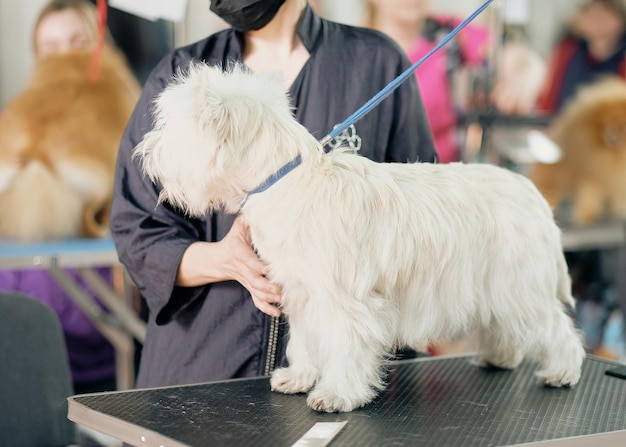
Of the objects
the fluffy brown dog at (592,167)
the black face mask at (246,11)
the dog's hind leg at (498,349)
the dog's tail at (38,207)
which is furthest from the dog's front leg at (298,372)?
the fluffy brown dog at (592,167)

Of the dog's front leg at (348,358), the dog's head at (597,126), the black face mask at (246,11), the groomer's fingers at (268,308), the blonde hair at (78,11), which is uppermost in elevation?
the blonde hair at (78,11)

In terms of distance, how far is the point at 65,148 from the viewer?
3.33 meters

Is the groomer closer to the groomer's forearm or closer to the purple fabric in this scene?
the groomer's forearm

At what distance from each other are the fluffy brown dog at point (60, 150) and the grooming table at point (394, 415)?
1.82 m

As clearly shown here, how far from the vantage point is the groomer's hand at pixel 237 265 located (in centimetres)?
144

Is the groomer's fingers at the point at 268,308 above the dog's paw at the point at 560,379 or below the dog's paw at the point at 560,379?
above

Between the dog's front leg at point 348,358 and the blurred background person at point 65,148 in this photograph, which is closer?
the dog's front leg at point 348,358

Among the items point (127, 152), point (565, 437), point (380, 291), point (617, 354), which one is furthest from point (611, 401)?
point (617, 354)

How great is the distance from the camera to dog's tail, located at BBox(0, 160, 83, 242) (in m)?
3.15

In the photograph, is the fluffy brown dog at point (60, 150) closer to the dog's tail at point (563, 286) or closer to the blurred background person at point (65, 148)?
the blurred background person at point (65, 148)

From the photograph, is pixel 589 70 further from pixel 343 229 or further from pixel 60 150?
pixel 343 229

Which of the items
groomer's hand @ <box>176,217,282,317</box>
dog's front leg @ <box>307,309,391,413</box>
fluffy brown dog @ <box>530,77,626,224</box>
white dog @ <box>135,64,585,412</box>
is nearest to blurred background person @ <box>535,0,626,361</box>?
fluffy brown dog @ <box>530,77,626,224</box>

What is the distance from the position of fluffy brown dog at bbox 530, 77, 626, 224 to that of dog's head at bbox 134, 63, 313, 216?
9.46 ft

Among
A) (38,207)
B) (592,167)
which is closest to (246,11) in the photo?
(38,207)
